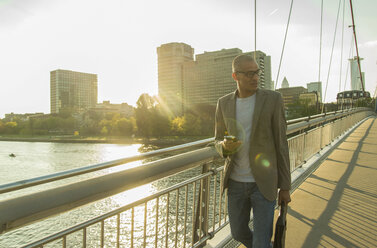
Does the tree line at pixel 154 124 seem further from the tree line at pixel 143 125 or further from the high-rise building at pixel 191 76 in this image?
the high-rise building at pixel 191 76

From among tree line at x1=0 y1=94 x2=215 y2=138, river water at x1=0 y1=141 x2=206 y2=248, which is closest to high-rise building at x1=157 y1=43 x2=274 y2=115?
tree line at x1=0 y1=94 x2=215 y2=138

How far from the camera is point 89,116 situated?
389ft

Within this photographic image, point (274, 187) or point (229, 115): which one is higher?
point (229, 115)

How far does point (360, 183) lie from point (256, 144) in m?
4.03

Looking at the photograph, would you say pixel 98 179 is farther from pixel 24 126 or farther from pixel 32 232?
pixel 24 126

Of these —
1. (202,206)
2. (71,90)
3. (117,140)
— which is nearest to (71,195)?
(202,206)

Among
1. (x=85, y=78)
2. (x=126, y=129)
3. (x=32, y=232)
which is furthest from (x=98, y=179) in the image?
(x=85, y=78)

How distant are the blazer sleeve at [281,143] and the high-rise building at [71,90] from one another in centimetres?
15408

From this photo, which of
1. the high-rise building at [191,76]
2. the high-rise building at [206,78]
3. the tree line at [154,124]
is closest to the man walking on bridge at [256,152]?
the tree line at [154,124]

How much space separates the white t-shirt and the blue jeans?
6 centimetres

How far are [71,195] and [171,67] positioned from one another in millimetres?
138989

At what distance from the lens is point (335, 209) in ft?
12.0

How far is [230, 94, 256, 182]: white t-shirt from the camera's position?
191cm

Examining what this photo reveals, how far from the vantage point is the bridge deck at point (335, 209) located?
2893mm
